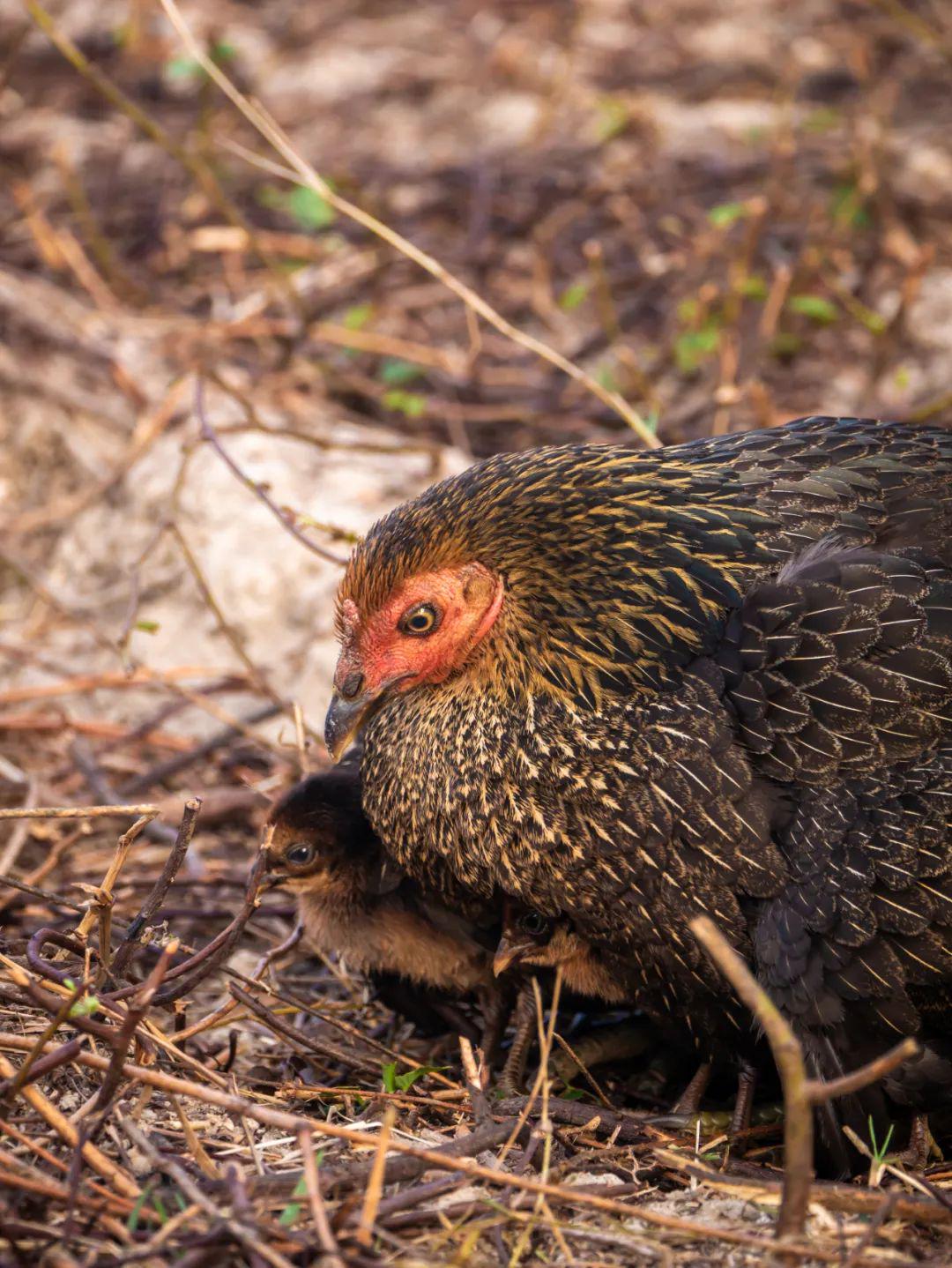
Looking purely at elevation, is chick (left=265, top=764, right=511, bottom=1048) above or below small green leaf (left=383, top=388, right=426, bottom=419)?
below

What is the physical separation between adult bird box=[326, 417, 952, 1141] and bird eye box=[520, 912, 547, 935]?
0.14 m

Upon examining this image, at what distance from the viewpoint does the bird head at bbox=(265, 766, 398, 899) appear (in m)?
3.75

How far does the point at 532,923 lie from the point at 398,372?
3.62m

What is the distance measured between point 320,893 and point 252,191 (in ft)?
16.6

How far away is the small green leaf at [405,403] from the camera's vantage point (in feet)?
20.1

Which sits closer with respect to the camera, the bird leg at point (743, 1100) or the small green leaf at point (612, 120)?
the bird leg at point (743, 1100)

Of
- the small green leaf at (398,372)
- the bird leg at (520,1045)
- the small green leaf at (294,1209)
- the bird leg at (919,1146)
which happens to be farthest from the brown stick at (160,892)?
the small green leaf at (398,372)

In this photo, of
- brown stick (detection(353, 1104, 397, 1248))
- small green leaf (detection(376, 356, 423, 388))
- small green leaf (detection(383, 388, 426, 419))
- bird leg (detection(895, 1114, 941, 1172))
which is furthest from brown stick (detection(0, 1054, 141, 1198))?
small green leaf (detection(376, 356, 423, 388))

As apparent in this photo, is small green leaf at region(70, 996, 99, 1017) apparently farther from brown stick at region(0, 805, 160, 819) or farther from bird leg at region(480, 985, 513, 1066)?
bird leg at region(480, 985, 513, 1066)

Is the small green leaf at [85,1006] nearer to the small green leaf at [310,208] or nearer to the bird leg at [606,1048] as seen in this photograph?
the bird leg at [606,1048]

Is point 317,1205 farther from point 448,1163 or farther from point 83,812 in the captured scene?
point 83,812

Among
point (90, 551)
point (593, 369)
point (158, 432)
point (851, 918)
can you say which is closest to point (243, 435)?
point (158, 432)

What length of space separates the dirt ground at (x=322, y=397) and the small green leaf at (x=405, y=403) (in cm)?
3

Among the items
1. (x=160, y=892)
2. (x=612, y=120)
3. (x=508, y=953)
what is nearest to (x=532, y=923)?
(x=508, y=953)
